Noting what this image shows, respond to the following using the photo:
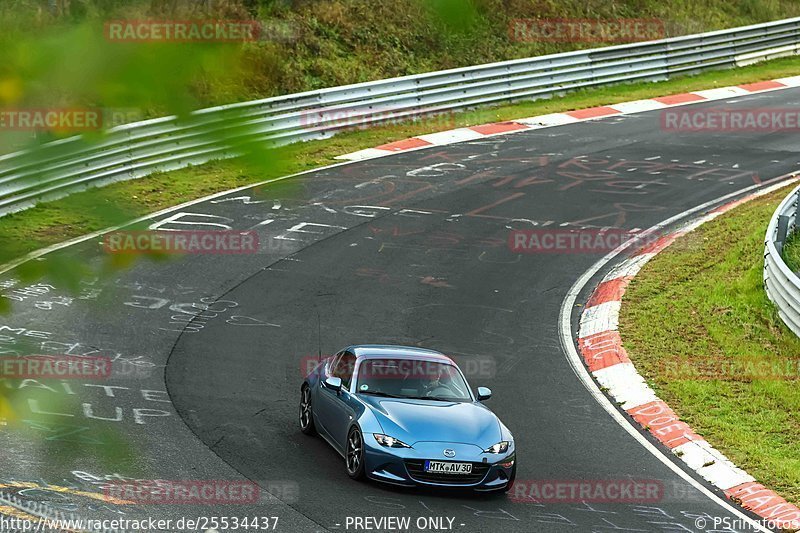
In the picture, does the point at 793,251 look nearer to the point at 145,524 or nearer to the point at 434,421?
the point at 434,421

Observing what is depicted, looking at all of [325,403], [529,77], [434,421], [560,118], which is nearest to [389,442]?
[434,421]

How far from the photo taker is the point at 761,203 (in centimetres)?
2280

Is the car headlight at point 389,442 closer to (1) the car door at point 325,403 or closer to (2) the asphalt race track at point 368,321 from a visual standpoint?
(2) the asphalt race track at point 368,321

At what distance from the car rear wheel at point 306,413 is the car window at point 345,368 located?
45cm

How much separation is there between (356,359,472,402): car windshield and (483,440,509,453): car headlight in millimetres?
1008

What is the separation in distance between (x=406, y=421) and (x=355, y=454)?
60cm

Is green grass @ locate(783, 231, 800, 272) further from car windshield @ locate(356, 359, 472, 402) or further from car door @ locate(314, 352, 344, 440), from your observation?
car door @ locate(314, 352, 344, 440)

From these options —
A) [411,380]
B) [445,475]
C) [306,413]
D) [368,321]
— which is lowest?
[368,321]

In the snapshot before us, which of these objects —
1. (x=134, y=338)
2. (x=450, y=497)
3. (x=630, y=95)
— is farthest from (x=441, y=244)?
(x=630, y=95)

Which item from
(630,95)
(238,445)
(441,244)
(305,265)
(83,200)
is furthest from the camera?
(630,95)

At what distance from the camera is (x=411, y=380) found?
1196cm

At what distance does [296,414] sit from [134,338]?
10.6ft

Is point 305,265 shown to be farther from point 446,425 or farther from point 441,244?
point 446,425

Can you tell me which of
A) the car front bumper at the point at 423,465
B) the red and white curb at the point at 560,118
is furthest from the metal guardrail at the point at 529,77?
the car front bumper at the point at 423,465
